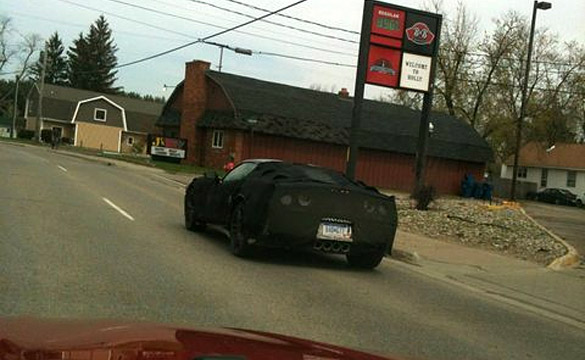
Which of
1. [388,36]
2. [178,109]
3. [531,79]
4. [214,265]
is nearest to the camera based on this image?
[214,265]

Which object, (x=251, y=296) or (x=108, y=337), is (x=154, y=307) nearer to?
(x=251, y=296)

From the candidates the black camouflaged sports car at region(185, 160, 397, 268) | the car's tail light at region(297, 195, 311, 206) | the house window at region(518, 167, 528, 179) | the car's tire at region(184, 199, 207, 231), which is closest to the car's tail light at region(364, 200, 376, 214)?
the black camouflaged sports car at region(185, 160, 397, 268)

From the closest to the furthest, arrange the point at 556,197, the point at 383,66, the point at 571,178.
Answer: the point at 383,66 → the point at 556,197 → the point at 571,178

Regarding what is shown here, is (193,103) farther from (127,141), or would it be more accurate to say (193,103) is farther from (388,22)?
(127,141)

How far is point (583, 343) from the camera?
7715 mm

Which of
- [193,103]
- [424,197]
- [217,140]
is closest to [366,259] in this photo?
[424,197]

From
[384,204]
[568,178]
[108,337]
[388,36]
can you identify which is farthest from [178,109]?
[108,337]

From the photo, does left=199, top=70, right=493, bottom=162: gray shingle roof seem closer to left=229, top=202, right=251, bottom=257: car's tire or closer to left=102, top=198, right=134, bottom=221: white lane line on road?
left=102, top=198, right=134, bottom=221: white lane line on road

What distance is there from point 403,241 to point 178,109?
37.4 meters

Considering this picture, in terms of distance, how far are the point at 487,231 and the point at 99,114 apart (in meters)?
64.6

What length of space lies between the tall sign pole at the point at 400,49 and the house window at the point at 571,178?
4652 cm

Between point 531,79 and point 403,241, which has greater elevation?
point 531,79

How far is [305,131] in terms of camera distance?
42406mm

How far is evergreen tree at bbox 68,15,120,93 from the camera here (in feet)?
352
